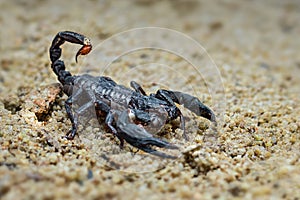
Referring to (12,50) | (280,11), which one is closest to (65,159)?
(12,50)

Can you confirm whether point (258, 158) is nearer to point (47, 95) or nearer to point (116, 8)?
point (47, 95)

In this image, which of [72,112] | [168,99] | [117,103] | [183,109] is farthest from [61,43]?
[183,109]

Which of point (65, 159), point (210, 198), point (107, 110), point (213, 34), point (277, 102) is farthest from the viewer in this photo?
point (213, 34)

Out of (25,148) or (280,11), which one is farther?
(280,11)

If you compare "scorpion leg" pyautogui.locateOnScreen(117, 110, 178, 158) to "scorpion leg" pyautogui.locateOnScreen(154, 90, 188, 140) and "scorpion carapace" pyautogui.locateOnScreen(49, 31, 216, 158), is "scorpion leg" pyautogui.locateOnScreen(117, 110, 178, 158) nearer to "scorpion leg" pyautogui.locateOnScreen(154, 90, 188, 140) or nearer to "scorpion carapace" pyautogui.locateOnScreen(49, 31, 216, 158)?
"scorpion carapace" pyautogui.locateOnScreen(49, 31, 216, 158)

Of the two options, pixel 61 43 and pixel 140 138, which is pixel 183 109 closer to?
→ pixel 140 138

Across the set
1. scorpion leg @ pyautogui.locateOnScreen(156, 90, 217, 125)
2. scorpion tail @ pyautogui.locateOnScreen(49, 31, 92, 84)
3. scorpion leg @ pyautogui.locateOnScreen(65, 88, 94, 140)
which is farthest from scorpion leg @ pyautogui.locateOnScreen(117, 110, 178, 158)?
scorpion tail @ pyautogui.locateOnScreen(49, 31, 92, 84)

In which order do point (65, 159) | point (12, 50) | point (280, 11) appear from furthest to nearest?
1. point (280, 11)
2. point (12, 50)
3. point (65, 159)
